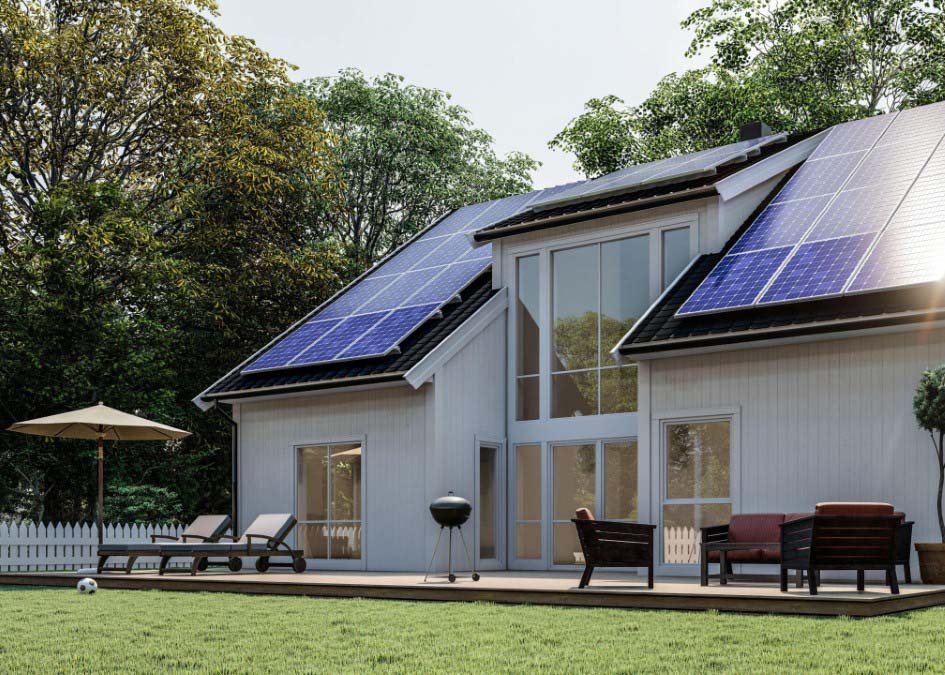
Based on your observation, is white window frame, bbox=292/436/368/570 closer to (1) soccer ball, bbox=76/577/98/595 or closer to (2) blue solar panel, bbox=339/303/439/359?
(2) blue solar panel, bbox=339/303/439/359

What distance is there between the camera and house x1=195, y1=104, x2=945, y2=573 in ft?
42.4

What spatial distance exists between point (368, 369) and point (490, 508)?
8.71ft

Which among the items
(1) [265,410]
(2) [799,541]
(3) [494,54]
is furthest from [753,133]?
(2) [799,541]

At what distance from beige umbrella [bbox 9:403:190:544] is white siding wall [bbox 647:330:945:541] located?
25.9 feet

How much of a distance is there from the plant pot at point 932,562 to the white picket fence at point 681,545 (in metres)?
2.90

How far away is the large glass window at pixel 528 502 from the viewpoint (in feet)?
54.1

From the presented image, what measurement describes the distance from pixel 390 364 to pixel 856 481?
6646 mm

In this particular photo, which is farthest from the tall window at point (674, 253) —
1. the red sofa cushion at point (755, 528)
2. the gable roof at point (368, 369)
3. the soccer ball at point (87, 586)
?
the soccer ball at point (87, 586)

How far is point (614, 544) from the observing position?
10.9 meters

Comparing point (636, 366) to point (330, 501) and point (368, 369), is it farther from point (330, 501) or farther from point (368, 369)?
point (330, 501)

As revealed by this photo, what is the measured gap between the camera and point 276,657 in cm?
754

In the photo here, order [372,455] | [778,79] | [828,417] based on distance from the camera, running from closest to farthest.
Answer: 1. [828,417]
2. [372,455]
3. [778,79]

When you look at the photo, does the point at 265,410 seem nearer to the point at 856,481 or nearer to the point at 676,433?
the point at 676,433

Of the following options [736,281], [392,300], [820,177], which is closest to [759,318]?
[736,281]
